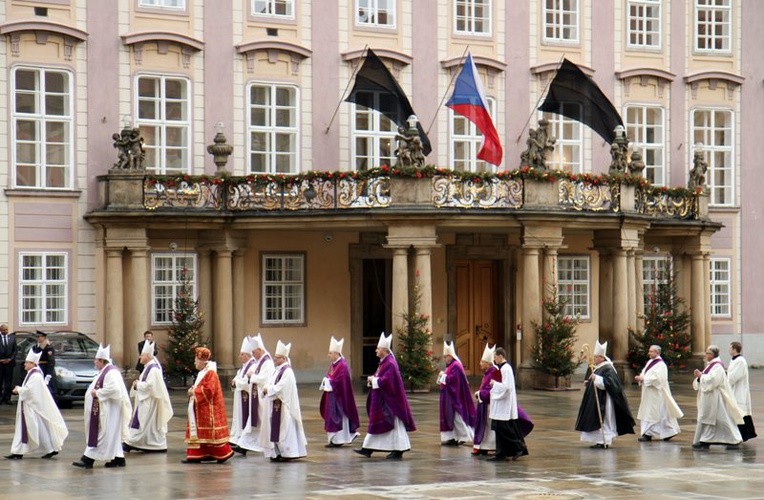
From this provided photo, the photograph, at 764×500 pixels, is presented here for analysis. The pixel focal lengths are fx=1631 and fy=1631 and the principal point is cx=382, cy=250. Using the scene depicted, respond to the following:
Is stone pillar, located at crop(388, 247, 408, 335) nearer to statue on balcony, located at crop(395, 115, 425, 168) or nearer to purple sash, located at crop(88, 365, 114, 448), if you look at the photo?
statue on balcony, located at crop(395, 115, 425, 168)

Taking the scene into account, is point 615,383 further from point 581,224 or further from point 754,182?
point 754,182

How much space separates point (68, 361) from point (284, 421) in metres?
9.58

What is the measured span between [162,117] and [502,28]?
28.4 ft

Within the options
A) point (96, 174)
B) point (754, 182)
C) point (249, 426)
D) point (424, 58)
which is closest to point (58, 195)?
point (96, 174)

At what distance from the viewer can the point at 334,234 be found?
37.1m

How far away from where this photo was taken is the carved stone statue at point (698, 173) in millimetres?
39281

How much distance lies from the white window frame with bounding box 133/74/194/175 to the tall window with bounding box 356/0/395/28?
444cm

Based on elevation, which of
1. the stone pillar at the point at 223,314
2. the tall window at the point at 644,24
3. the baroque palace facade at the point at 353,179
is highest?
the tall window at the point at 644,24

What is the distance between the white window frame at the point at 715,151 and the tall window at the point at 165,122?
44.1ft

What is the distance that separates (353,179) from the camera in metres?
33.5

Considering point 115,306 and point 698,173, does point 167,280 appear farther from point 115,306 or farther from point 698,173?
point 698,173

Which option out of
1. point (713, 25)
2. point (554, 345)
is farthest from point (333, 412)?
point (713, 25)

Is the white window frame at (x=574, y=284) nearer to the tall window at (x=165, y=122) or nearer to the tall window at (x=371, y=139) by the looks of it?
the tall window at (x=371, y=139)

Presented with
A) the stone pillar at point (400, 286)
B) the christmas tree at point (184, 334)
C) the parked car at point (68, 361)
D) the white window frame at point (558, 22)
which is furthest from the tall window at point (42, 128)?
the white window frame at point (558, 22)
